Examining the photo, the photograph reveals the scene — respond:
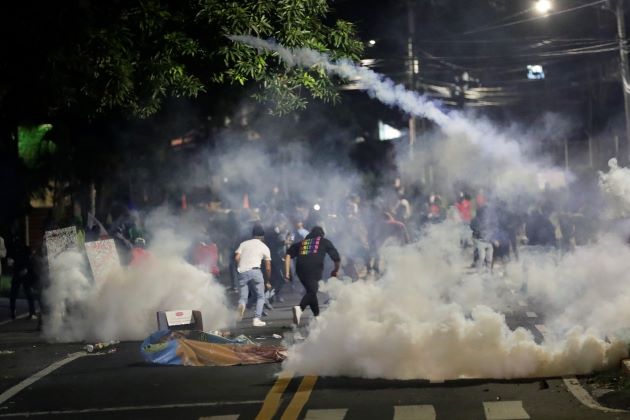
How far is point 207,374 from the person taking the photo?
10.9 m

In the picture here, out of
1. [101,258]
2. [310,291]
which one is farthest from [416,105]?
[101,258]

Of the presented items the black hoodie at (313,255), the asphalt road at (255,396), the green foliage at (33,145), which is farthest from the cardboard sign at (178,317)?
the green foliage at (33,145)

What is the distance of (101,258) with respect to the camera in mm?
15555

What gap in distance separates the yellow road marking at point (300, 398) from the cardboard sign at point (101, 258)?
603 centimetres

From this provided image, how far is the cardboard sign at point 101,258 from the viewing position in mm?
15375

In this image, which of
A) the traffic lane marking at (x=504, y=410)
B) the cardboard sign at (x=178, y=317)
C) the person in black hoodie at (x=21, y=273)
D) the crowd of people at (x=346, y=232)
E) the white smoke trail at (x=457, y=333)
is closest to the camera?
the traffic lane marking at (x=504, y=410)

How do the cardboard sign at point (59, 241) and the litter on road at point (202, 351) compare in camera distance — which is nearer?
the litter on road at point (202, 351)

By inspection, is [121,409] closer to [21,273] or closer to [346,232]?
[21,273]

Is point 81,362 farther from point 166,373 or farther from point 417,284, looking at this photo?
point 417,284

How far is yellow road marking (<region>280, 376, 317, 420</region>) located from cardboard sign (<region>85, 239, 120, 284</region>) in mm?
6028

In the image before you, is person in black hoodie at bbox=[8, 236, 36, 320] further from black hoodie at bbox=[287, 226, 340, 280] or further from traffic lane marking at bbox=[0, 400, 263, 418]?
traffic lane marking at bbox=[0, 400, 263, 418]

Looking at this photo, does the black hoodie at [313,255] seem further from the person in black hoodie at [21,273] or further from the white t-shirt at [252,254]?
the person in black hoodie at [21,273]

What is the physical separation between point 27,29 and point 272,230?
7258 mm

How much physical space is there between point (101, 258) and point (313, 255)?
3458 millimetres
